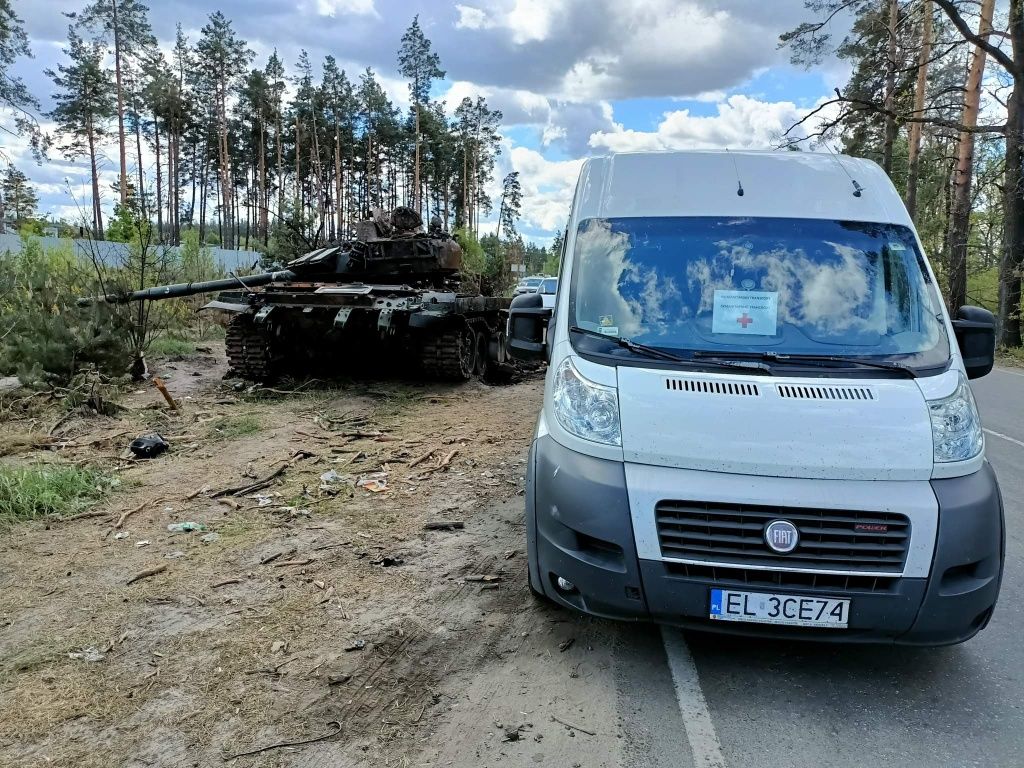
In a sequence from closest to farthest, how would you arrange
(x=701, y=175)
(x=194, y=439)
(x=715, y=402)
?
(x=715, y=402), (x=701, y=175), (x=194, y=439)

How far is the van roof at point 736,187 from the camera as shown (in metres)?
3.86

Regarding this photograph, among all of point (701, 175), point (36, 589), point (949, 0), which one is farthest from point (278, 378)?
point (949, 0)

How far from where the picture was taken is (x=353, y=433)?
766cm

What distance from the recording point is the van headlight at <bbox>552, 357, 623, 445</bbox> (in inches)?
117

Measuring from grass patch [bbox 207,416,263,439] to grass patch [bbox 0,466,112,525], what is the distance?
5.76 feet

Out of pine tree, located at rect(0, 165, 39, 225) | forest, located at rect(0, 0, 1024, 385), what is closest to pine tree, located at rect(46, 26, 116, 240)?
forest, located at rect(0, 0, 1024, 385)

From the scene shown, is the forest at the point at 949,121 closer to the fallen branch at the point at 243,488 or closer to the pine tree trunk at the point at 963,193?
the pine tree trunk at the point at 963,193

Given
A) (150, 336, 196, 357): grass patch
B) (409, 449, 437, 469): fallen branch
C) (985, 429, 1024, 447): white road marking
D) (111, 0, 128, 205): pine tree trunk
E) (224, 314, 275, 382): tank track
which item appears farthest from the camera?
(111, 0, 128, 205): pine tree trunk

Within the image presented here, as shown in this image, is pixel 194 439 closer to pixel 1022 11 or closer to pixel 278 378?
pixel 278 378

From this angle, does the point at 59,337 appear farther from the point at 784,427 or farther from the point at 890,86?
the point at 890,86

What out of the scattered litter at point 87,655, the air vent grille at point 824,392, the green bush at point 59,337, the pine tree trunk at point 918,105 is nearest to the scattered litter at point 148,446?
the green bush at point 59,337

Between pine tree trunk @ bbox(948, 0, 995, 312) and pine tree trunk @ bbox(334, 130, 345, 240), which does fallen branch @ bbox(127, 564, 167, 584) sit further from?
pine tree trunk @ bbox(334, 130, 345, 240)

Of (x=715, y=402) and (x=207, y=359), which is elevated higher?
(x=715, y=402)

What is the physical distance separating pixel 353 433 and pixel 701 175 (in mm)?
4774
